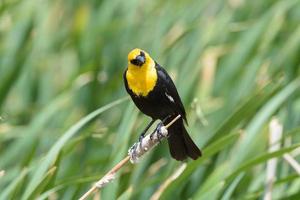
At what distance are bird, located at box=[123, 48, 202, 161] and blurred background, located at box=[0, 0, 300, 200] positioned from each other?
287 millimetres

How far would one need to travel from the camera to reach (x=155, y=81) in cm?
169

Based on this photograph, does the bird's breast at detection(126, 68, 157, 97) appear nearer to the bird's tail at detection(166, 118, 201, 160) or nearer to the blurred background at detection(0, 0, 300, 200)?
the bird's tail at detection(166, 118, 201, 160)

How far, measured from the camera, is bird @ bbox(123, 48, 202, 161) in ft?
5.41

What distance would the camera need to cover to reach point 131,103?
2141 millimetres

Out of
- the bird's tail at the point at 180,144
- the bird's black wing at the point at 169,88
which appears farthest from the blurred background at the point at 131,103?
the bird's black wing at the point at 169,88

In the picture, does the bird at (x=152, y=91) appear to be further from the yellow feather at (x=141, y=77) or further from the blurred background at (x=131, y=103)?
the blurred background at (x=131, y=103)

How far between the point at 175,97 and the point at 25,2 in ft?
6.54

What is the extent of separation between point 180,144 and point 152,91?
0.18 m

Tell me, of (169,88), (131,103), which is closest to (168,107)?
(169,88)

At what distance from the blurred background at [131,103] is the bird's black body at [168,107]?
0.22 metres

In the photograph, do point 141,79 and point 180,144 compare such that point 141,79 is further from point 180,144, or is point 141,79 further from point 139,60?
point 180,144

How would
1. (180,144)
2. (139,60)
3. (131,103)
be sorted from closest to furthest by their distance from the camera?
(139,60) → (180,144) → (131,103)

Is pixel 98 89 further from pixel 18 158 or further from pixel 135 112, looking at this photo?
pixel 135 112

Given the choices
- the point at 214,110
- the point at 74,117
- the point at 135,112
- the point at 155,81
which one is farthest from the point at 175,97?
the point at 74,117
